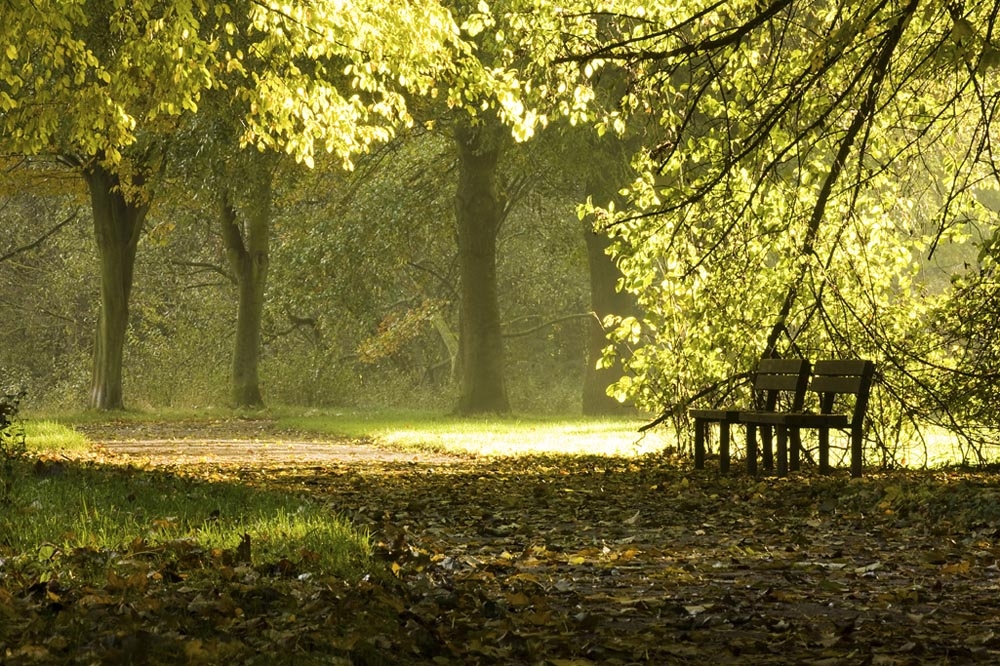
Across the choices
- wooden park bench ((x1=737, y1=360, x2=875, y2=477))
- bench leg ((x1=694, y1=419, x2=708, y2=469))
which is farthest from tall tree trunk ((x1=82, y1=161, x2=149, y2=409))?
wooden park bench ((x1=737, y1=360, x2=875, y2=477))

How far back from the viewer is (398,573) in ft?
23.0

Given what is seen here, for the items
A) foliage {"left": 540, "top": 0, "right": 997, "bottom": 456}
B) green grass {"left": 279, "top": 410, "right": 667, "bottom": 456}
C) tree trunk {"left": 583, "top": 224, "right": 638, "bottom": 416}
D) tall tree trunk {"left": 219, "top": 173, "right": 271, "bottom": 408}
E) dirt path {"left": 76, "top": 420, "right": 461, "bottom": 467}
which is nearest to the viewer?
foliage {"left": 540, "top": 0, "right": 997, "bottom": 456}

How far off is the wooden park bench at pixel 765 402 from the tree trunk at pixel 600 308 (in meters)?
16.2

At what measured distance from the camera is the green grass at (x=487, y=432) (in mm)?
18367

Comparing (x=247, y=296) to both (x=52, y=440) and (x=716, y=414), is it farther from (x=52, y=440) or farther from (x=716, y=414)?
(x=716, y=414)

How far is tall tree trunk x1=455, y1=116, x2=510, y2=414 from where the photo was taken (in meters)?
29.2

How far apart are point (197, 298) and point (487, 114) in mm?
18968

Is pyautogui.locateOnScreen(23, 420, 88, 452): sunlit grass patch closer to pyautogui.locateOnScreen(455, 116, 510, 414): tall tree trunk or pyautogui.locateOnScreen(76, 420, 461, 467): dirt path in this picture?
pyautogui.locateOnScreen(76, 420, 461, 467): dirt path

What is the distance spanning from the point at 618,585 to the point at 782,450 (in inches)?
241

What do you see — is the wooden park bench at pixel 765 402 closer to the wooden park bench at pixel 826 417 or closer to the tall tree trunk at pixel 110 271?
the wooden park bench at pixel 826 417

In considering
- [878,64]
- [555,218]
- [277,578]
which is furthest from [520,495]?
[555,218]

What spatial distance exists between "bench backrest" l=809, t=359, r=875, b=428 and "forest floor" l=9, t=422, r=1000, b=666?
0.71 m

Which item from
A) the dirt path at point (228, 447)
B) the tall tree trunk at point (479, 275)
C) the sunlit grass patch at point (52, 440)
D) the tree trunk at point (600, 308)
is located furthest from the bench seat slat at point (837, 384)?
the tree trunk at point (600, 308)

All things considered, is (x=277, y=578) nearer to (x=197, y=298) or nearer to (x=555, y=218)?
(x=555, y=218)
